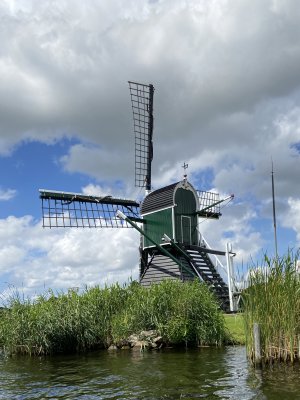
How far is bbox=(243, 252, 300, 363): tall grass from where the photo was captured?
37.3 feet

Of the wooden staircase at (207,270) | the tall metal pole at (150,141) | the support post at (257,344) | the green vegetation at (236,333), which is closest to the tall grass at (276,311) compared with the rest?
the support post at (257,344)

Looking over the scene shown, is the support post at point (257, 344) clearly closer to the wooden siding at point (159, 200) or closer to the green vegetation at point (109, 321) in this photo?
the green vegetation at point (109, 321)

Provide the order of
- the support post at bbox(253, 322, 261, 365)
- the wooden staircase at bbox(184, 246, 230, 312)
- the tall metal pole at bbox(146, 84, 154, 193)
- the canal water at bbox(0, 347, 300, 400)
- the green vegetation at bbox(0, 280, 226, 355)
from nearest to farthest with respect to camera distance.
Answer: the canal water at bbox(0, 347, 300, 400), the support post at bbox(253, 322, 261, 365), the green vegetation at bbox(0, 280, 226, 355), the wooden staircase at bbox(184, 246, 230, 312), the tall metal pole at bbox(146, 84, 154, 193)

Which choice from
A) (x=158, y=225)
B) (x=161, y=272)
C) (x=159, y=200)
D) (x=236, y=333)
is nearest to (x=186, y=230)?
(x=158, y=225)

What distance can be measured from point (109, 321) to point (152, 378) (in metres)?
6.80

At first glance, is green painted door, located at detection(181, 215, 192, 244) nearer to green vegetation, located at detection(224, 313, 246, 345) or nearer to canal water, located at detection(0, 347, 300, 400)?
green vegetation, located at detection(224, 313, 246, 345)

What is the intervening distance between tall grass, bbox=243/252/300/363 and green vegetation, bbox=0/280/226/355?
16.4 feet

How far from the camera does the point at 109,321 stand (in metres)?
17.7

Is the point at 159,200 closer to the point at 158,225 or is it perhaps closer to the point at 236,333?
the point at 158,225

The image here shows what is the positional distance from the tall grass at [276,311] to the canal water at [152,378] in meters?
0.52

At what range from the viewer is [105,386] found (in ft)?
34.6

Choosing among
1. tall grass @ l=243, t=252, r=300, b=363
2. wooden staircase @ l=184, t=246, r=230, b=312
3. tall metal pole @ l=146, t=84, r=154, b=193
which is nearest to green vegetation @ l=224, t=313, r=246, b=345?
tall grass @ l=243, t=252, r=300, b=363

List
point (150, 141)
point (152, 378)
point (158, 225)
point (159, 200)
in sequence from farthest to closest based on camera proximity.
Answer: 1. point (150, 141)
2. point (159, 200)
3. point (158, 225)
4. point (152, 378)

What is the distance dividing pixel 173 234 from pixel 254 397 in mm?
20469
